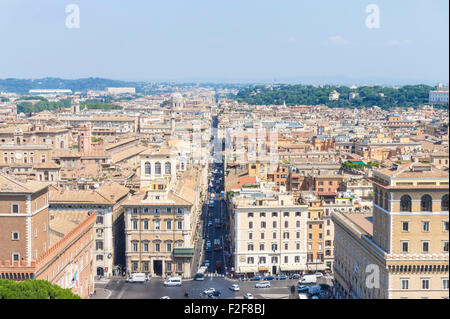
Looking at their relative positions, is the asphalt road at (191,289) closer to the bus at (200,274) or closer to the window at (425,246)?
the bus at (200,274)

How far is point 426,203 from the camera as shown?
41.6 feet

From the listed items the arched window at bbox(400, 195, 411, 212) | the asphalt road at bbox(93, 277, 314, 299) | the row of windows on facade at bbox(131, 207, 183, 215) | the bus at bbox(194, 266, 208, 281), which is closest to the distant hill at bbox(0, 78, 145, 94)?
the row of windows on facade at bbox(131, 207, 183, 215)

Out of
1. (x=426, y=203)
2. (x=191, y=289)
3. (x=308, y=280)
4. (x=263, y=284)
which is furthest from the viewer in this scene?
(x=308, y=280)

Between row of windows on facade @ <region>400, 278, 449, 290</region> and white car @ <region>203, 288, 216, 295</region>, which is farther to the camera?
white car @ <region>203, 288, 216, 295</region>

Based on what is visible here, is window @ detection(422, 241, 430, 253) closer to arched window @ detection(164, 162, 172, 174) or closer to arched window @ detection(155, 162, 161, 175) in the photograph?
arched window @ detection(164, 162, 172, 174)

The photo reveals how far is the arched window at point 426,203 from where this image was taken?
12648 millimetres

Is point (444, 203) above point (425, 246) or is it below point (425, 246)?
above

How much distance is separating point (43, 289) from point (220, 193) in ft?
68.0

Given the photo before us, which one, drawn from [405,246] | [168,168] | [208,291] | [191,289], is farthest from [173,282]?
[405,246]

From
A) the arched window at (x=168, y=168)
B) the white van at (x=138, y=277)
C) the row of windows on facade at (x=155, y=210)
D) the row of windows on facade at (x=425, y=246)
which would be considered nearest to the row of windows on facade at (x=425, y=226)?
the row of windows on facade at (x=425, y=246)

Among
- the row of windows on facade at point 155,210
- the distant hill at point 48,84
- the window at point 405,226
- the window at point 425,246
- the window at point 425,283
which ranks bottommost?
the window at point 425,283

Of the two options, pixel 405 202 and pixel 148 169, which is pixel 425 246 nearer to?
pixel 405 202

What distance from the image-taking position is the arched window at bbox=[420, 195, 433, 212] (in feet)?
41.5

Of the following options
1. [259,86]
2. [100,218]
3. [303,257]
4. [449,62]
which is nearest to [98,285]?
[100,218]
